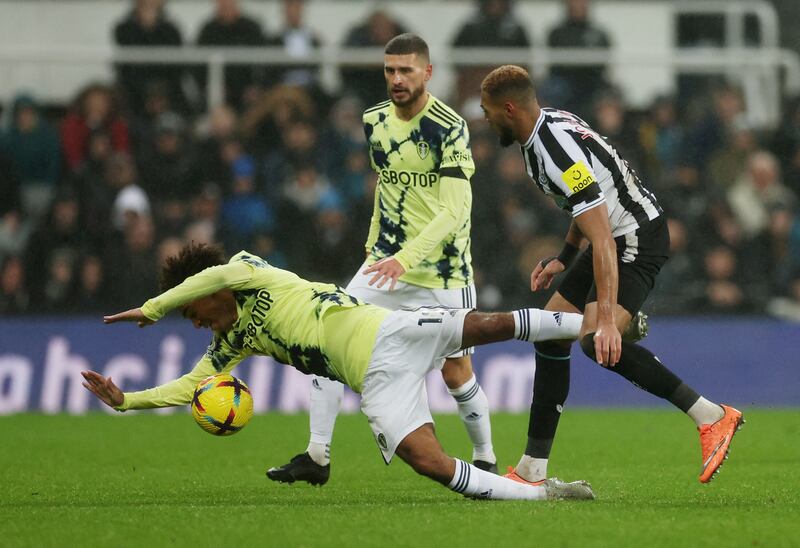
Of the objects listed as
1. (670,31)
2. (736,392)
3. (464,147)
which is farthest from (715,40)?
(464,147)

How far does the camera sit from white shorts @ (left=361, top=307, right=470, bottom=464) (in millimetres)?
7086

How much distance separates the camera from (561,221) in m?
16.2

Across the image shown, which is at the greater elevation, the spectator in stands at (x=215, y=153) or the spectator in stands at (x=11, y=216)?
the spectator in stands at (x=215, y=153)

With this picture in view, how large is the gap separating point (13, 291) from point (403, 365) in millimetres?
9052

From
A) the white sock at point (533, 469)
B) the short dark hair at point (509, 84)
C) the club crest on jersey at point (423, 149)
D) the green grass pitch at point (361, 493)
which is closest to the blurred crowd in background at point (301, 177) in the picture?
the green grass pitch at point (361, 493)

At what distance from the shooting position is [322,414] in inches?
328

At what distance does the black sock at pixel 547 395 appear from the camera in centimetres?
769

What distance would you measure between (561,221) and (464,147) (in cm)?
789

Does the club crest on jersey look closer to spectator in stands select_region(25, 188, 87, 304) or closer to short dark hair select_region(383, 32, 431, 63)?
short dark hair select_region(383, 32, 431, 63)

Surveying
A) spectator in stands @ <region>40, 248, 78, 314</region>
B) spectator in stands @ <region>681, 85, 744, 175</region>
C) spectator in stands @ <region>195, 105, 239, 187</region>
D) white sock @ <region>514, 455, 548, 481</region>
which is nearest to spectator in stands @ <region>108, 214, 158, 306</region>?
spectator in stands @ <region>40, 248, 78, 314</region>

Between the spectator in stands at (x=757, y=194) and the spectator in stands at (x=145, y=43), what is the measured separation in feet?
22.7

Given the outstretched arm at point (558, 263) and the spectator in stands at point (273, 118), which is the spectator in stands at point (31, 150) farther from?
the outstretched arm at point (558, 263)

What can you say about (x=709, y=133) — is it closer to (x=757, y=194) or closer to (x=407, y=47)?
(x=757, y=194)

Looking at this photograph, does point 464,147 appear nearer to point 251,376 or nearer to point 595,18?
point 251,376
